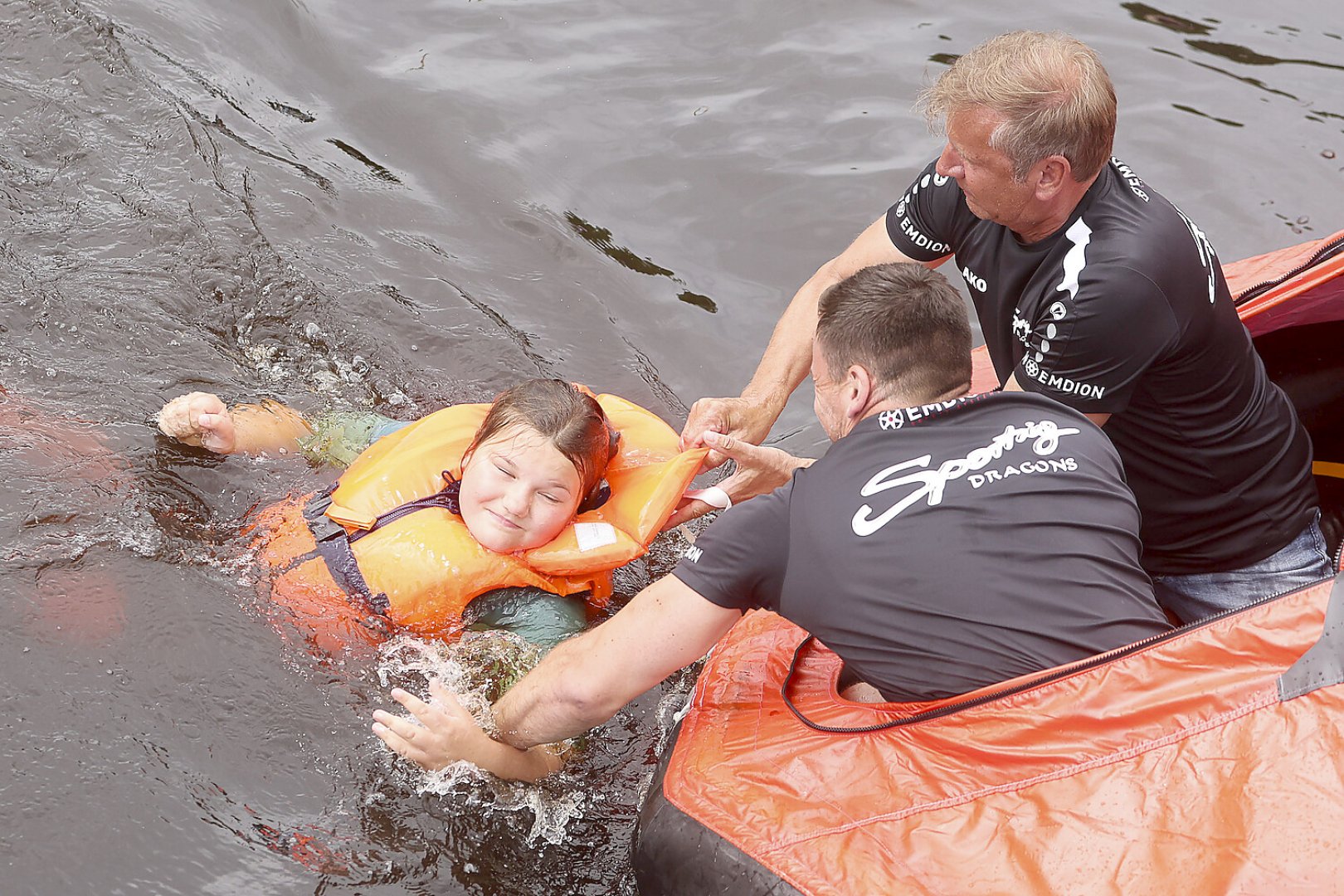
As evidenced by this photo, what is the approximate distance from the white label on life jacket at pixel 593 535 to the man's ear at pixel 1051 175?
1630mm

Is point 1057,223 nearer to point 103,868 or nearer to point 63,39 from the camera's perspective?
point 103,868

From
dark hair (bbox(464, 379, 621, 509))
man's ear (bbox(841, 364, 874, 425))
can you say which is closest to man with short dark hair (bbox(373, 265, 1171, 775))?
man's ear (bbox(841, 364, 874, 425))

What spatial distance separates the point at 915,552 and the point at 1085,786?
576 mm

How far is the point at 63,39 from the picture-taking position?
616 cm

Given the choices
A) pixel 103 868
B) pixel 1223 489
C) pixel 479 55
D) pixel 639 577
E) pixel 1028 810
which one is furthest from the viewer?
pixel 479 55

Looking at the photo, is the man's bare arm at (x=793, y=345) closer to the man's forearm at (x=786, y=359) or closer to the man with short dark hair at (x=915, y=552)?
the man's forearm at (x=786, y=359)

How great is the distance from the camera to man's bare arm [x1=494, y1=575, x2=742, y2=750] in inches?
110

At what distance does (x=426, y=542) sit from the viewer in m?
3.75

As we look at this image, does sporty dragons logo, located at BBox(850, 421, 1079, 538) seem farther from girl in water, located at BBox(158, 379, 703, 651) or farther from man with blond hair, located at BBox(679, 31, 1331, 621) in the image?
girl in water, located at BBox(158, 379, 703, 651)

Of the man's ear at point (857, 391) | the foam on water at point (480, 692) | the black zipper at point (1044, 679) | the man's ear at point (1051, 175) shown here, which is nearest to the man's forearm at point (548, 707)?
the foam on water at point (480, 692)

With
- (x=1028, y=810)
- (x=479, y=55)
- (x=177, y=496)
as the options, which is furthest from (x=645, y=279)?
(x=1028, y=810)

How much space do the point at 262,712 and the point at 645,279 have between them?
317cm

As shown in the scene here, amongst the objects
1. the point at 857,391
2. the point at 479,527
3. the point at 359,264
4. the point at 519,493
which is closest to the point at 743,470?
the point at 519,493

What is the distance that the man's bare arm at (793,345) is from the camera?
4398mm
